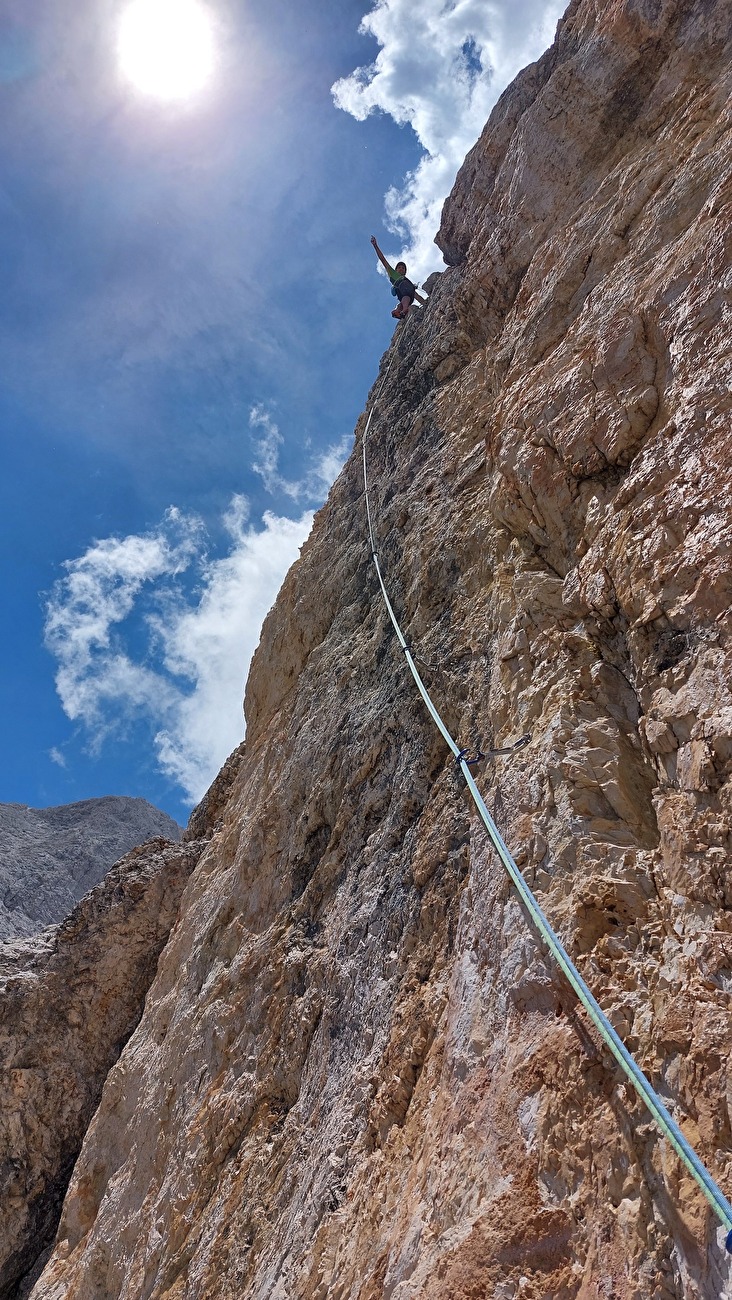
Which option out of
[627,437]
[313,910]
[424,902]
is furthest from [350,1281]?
[627,437]

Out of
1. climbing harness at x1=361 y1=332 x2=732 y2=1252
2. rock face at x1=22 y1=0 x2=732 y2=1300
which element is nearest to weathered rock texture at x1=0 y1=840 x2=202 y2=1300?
rock face at x1=22 y1=0 x2=732 y2=1300

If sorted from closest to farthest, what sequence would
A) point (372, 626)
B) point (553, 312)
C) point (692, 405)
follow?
point (692, 405) < point (553, 312) < point (372, 626)

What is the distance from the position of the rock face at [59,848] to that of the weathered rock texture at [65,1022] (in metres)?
12.6

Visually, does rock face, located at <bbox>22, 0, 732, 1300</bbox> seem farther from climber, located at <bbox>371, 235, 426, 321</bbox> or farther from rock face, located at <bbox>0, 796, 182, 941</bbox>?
rock face, located at <bbox>0, 796, 182, 941</bbox>

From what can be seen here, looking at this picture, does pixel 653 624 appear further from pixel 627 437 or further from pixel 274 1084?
pixel 274 1084

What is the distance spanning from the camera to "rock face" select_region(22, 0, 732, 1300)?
353 cm

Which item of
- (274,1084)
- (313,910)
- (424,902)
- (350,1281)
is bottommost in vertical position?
(350,1281)

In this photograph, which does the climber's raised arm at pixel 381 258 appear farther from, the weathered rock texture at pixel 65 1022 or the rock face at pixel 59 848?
the rock face at pixel 59 848

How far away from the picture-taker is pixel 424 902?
5.85 meters

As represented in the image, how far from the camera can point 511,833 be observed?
4.94 meters

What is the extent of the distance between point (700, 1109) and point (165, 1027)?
8921 millimetres

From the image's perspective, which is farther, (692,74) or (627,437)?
(692,74)

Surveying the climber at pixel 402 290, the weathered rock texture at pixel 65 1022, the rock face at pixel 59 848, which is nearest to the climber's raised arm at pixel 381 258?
the climber at pixel 402 290

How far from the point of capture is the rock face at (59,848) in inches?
1138
